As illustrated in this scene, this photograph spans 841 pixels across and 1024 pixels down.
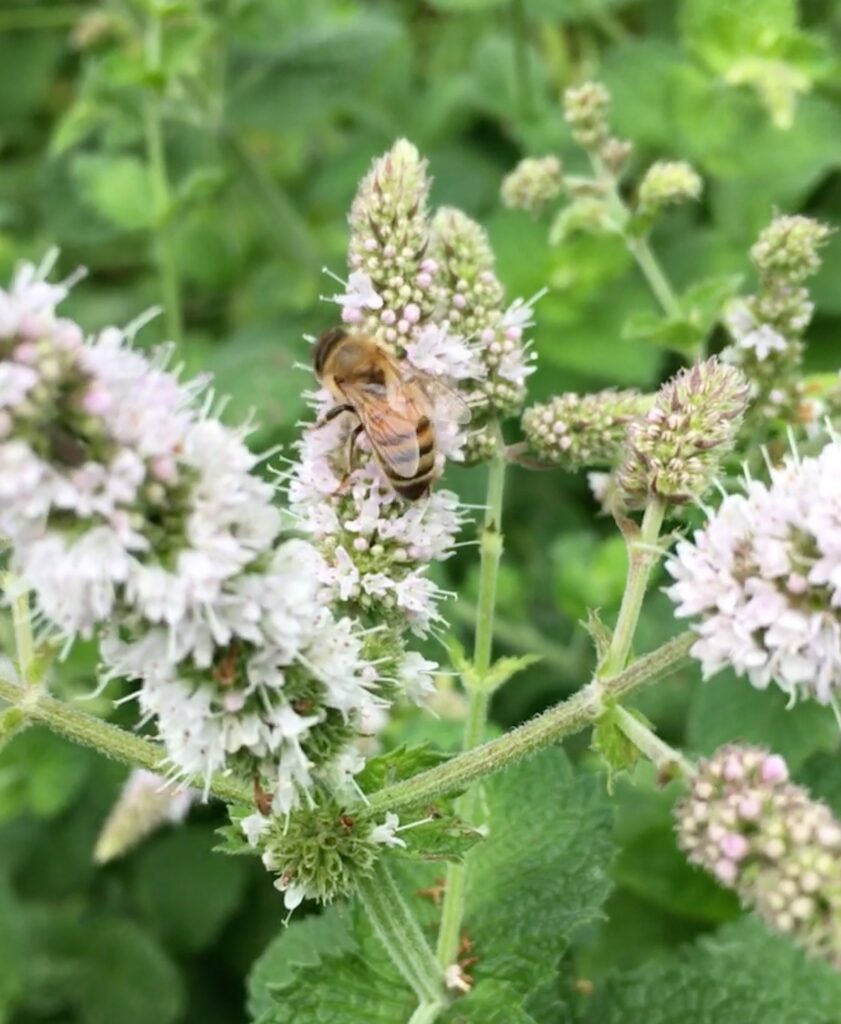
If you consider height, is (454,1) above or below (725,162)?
above

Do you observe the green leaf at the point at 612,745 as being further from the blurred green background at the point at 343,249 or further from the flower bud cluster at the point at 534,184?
the flower bud cluster at the point at 534,184

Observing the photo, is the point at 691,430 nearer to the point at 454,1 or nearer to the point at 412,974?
the point at 412,974

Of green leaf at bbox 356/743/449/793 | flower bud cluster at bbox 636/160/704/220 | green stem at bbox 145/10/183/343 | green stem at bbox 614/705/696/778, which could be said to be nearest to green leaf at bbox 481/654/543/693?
green leaf at bbox 356/743/449/793

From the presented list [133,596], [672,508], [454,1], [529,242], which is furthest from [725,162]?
[133,596]

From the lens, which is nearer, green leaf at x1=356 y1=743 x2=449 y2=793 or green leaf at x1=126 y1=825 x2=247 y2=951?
green leaf at x1=356 y1=743 x2=449 y2=793

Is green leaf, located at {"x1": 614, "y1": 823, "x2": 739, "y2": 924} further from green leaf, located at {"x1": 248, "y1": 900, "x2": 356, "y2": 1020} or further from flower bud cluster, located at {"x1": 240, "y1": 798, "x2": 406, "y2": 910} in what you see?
flower bud cluster, located at {"x1": 240, "y1": 798, "x2": 406, "y2": 910}

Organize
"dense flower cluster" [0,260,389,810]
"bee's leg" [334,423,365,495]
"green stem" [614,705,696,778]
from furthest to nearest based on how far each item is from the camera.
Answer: "bee's leg" [334,423,365,495], "green stem" [614,705,696,778], "dense flower cluster" [0,260,389,810]

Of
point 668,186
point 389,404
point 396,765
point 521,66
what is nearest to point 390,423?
point 389,404

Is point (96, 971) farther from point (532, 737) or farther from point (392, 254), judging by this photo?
point (392, 254)
